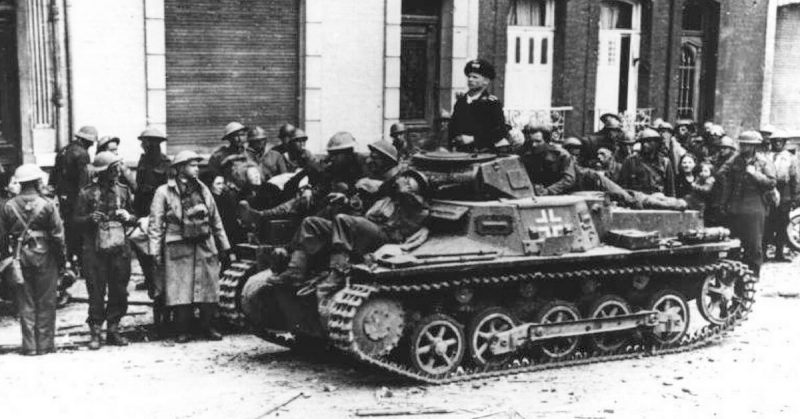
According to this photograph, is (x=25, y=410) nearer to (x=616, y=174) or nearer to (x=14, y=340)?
(x=14, y=340)

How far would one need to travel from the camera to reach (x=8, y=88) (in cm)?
1543

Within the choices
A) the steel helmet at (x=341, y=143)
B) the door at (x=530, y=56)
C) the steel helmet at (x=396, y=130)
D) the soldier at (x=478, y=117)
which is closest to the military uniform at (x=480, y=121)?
the soldier at (x=478, y=117)

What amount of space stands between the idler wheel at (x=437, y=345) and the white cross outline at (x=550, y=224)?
1278mm

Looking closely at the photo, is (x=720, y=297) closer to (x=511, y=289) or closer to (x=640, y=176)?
(x=640, y=176)

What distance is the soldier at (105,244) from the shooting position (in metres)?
11.2

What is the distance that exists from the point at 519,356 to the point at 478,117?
244 cm

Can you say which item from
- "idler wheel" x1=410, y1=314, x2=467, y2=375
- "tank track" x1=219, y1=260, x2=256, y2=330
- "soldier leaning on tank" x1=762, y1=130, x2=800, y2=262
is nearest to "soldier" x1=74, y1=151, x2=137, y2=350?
"tank track" x1=219, y1=260, x2=256, y2=330

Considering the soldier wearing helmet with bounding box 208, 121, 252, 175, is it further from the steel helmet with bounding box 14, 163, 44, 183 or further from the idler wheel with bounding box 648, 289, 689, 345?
the idler wheel with bounding box 648, 289, 689, 345

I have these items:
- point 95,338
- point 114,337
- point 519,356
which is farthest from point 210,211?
point 519,356

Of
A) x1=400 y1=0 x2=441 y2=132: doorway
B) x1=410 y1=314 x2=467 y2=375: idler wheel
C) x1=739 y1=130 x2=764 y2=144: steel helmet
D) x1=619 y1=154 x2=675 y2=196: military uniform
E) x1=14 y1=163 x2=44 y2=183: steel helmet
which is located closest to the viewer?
x1=410 y1=314 x2=467 y2=375: idler wheel

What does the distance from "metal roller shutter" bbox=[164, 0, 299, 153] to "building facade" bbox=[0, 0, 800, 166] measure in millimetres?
21

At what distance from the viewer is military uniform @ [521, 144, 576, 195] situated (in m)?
11.8

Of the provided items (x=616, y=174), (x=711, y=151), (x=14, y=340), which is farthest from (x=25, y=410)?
(x=711, y=151)

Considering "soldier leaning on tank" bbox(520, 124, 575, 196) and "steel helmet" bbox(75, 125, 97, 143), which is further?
"steel helmet" bbox(75, 125, 97, 143)
